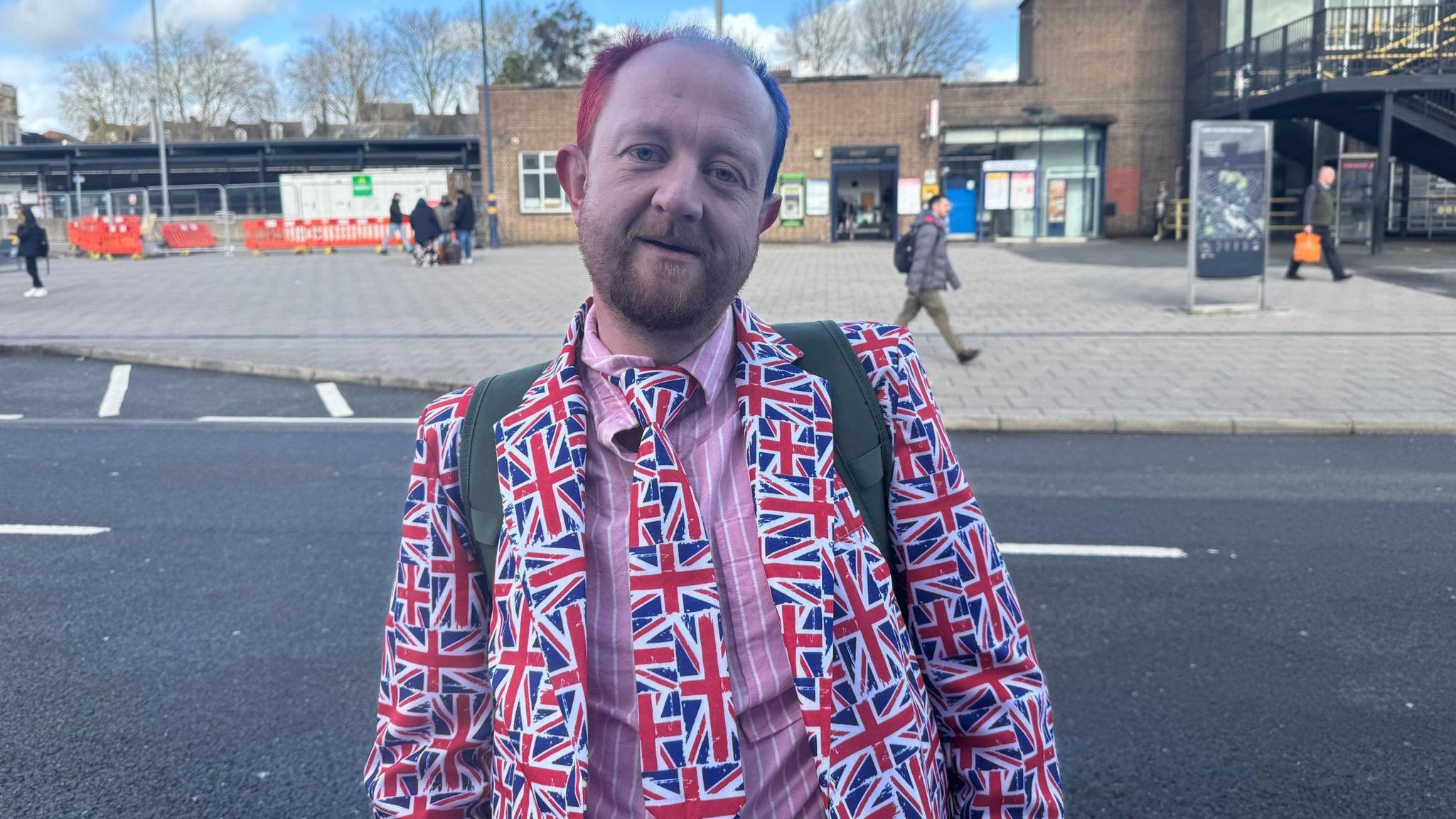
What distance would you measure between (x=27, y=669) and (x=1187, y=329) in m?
12.2

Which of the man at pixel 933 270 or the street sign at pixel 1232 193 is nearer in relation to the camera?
the man at pixel 933 270

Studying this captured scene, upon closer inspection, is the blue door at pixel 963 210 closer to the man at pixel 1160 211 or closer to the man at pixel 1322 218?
the man at pixel 1160 211

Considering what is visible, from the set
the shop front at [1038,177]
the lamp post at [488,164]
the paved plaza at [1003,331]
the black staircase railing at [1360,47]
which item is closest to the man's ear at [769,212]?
the paved plaza at [1003,331]

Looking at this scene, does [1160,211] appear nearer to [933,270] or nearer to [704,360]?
[933,270]

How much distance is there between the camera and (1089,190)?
36.4 m

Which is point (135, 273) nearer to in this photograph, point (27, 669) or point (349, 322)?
point (349, 322)

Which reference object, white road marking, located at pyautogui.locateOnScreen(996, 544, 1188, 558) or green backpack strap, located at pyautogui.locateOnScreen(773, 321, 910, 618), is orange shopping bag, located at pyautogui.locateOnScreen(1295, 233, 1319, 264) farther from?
green backpack strap, located at pyautogui.locateOnScreen(773, 321, 910, 618)

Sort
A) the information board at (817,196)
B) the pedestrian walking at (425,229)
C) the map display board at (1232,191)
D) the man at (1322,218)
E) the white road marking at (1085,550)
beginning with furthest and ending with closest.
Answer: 1. the information board at (817,196)
2. the pedestrian walking at (425,229)
3. the man at (1322,218)
4. the map display board at (1232,191)
5. the white road marking at (1085,550)

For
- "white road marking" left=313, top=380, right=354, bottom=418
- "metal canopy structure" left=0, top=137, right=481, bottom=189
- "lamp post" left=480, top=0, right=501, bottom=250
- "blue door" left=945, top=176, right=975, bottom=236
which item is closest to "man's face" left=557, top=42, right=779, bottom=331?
"white road marking" left=313, top=380, right=354, bottom=418

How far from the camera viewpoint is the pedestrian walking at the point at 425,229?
25203 millimetres

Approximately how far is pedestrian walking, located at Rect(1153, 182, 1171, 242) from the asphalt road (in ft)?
92.6

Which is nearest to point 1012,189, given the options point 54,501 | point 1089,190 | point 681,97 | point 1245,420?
point 1089,190

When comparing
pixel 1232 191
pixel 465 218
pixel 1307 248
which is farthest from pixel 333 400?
pixel 465 218

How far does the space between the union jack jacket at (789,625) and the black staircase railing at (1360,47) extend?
26111mm
